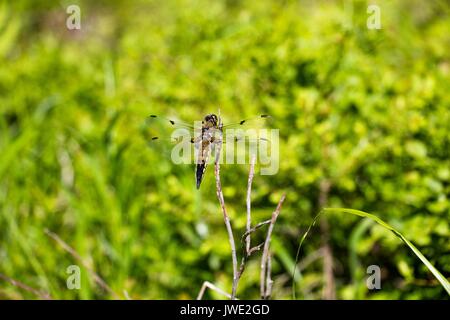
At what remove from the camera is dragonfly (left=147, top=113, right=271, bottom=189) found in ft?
4.38

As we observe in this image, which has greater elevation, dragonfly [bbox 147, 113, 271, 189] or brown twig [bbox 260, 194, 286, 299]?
dragonfly [bbox 147, 113, 271, 189]

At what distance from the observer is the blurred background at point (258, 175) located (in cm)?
204

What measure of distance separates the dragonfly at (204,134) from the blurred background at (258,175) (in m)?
0.09

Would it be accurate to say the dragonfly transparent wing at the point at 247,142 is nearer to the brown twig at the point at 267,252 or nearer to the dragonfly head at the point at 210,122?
the dragonfly head at the point at 210,122

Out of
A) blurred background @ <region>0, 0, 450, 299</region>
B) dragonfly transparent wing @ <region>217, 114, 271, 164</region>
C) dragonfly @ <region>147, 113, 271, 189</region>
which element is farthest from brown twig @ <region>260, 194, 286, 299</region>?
dragonfly transparent wing @ <region>217, 114, 271, 164</region>

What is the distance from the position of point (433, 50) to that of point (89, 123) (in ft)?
6.14

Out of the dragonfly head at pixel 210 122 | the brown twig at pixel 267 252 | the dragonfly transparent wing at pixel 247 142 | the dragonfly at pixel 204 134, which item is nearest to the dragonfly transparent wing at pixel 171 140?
the dragonfly at pixel 204 134

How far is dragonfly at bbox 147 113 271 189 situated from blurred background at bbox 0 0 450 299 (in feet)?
0.29

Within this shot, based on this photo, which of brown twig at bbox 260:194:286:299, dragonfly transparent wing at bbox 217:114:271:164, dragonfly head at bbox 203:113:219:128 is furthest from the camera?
dragonfly transparent wing at bbox 217:114:271:164

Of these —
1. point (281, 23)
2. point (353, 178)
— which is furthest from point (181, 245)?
point (281, 23)

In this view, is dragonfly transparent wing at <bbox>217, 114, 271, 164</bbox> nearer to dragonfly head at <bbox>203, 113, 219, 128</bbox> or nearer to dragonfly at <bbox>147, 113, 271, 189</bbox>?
dragonfly at <bbox>147, 113, 271, 189</bbox>

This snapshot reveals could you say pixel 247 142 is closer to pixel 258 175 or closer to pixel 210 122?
pixel 258 175

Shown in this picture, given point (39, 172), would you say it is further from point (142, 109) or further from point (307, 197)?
point (307, 197)
